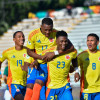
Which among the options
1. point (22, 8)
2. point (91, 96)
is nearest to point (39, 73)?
point (91, 96)

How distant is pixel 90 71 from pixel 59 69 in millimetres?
759

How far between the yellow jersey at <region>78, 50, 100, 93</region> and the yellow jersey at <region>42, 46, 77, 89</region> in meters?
0.47

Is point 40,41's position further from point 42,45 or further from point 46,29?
point 46,29

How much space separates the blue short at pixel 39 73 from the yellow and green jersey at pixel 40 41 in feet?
1.02

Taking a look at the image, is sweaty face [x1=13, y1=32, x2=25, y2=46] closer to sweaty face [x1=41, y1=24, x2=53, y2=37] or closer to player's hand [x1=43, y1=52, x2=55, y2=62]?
sweaty face [x1=41, y1=24, x2=53, y2=37]

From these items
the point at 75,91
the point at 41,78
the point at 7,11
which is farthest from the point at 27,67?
the point at 7,11

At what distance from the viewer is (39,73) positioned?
654cm

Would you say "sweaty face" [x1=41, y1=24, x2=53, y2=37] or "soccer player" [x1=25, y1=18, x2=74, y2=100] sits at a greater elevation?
"sweaty face" [x1=41, y1=24, x2=53, y2=37]

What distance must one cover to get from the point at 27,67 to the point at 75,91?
10.4 ft

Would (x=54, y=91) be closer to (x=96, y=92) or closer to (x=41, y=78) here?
(x=41, y=78)

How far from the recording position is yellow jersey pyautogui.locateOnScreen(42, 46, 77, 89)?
618 cm

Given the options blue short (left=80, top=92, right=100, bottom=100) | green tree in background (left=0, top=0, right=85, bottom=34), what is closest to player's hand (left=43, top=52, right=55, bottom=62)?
blue short (left=80, top=92, right=100, bottom=100)

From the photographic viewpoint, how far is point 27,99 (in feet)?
21.0

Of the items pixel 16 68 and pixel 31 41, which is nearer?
pixel 31 41
